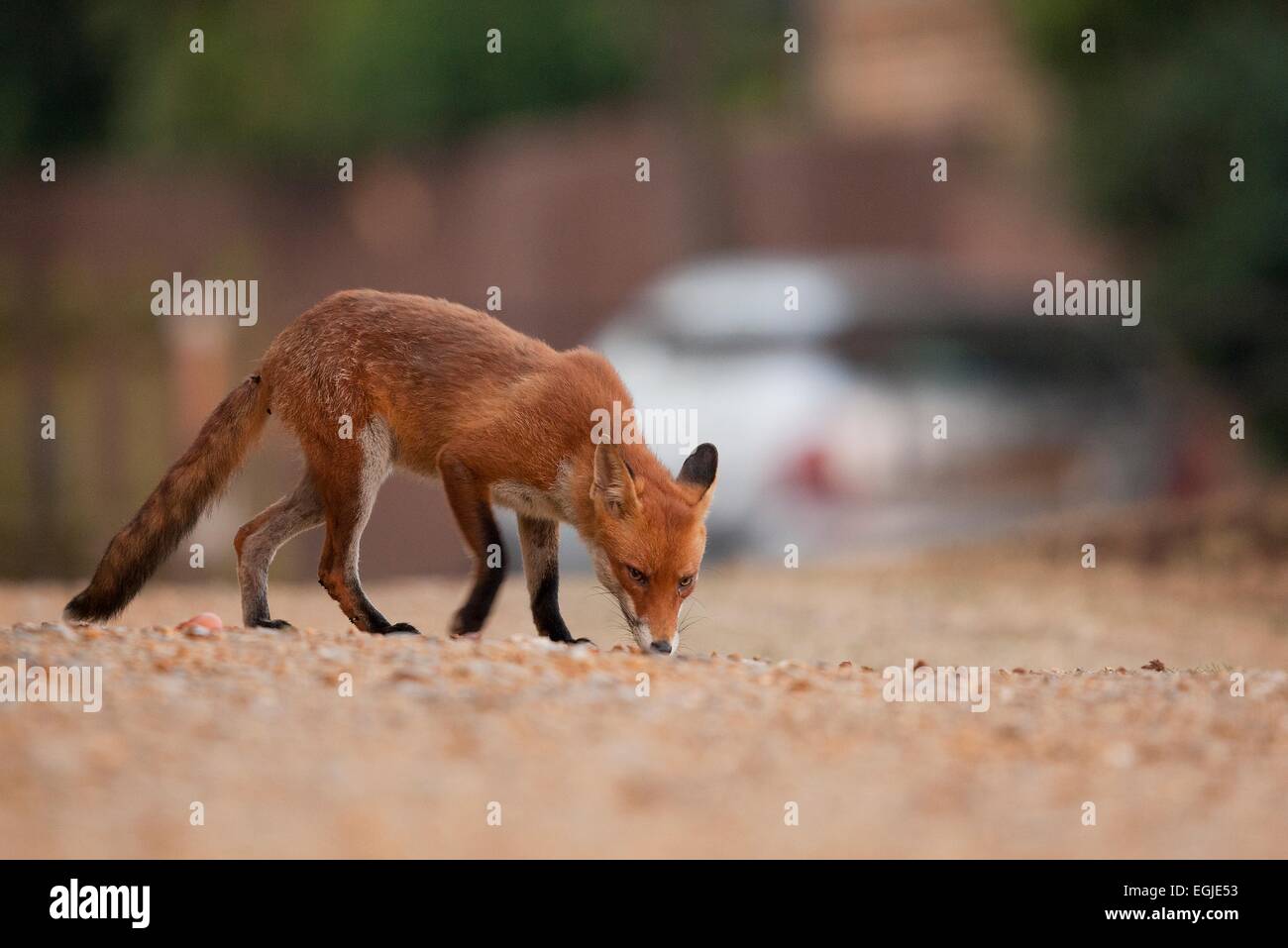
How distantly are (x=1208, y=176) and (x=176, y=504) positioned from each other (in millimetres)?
15171

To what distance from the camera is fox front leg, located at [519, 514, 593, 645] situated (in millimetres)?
6336

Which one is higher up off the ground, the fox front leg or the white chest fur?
the white chest fur

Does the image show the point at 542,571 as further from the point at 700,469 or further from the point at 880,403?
the point at 880,403

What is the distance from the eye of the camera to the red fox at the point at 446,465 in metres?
5.95

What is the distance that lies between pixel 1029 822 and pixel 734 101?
32.0 metres

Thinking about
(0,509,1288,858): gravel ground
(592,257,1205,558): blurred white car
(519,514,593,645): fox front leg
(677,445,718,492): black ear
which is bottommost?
(0,509,1288,858): gravel ground

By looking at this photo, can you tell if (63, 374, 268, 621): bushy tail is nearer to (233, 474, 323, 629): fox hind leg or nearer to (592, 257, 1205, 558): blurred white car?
(233, 474, 323, 629): fox hind leg

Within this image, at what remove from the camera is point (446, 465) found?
6031mm

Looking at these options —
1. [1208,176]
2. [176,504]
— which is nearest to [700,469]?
[176,504]

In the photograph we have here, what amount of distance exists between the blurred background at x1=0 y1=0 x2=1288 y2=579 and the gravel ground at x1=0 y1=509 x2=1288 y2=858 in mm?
2245

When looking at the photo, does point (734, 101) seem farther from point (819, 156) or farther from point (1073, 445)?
point (1073, 445)

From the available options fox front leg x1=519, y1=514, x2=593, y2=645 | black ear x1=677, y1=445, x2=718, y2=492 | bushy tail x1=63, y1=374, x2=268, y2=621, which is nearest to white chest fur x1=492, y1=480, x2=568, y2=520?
fox front leg x1=519, y1=514, x2=593, y2=645

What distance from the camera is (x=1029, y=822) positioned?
12.6ft

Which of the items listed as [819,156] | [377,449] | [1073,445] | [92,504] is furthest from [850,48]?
[377,449]
